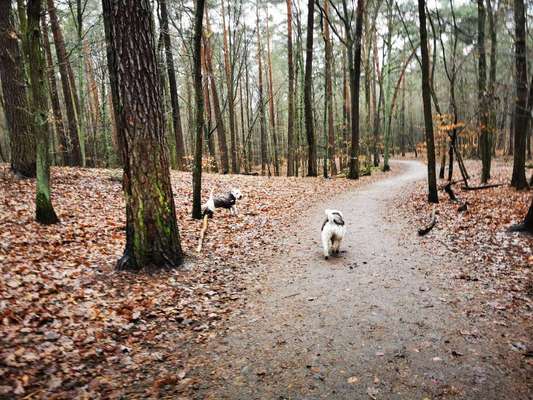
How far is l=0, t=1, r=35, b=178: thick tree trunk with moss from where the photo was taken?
34.2 ft

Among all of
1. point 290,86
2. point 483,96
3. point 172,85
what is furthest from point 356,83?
point 172,85

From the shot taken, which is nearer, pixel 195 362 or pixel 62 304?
Result: pixel 195 362

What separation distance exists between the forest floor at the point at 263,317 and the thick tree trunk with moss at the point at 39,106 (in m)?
0.49

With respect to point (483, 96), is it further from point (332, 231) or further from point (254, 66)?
point (254, 66)

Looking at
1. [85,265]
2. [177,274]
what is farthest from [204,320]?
[85,265]

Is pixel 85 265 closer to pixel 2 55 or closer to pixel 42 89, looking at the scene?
pixel 42 89

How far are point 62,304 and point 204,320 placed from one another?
6.38 ft

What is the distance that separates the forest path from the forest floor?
0.02 m

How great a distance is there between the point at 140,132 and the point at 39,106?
3374 mm

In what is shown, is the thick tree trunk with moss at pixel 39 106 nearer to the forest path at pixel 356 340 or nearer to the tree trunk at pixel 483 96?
the forest path at pixel 356 340

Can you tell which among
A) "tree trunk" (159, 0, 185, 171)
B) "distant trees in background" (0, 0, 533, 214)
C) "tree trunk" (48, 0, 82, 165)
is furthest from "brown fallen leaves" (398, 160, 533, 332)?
"tree trunk" (48, 0, 82, 165)

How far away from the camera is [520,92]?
40.0 ft

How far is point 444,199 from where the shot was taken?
13.0 meters

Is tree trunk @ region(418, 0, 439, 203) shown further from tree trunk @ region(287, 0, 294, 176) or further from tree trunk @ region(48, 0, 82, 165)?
tree trunk @ region(48, 0, 82, 165)
